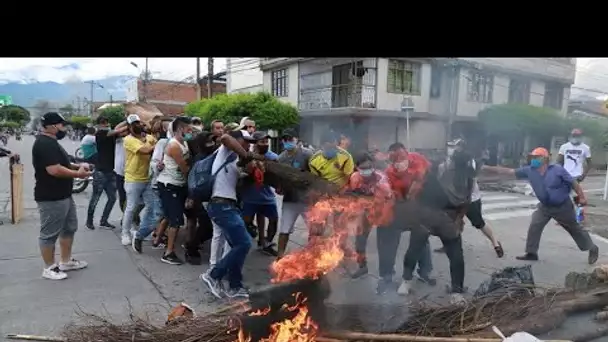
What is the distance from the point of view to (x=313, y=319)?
3145 mm

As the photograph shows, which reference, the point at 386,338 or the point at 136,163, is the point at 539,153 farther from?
the point at 136,163

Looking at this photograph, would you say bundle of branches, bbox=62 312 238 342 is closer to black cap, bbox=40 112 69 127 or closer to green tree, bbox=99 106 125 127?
black cap, bbox=40 112 69 127

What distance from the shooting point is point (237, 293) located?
13.8 feet

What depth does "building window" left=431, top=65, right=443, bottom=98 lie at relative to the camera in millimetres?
4508

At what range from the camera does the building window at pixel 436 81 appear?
451 centimetres

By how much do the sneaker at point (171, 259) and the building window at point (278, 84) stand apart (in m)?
10.7

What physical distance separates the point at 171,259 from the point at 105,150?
89.7 inches

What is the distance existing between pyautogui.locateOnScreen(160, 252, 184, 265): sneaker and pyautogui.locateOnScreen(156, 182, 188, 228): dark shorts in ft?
1.26

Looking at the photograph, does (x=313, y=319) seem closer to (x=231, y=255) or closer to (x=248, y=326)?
(x=248, y=326)

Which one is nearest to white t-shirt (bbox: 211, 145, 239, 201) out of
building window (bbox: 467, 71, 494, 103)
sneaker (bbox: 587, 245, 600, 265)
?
building window (bbox: 467, 71, 494, 103)

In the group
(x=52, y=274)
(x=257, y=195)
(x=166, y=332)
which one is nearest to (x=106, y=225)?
(x=52, y=274)
